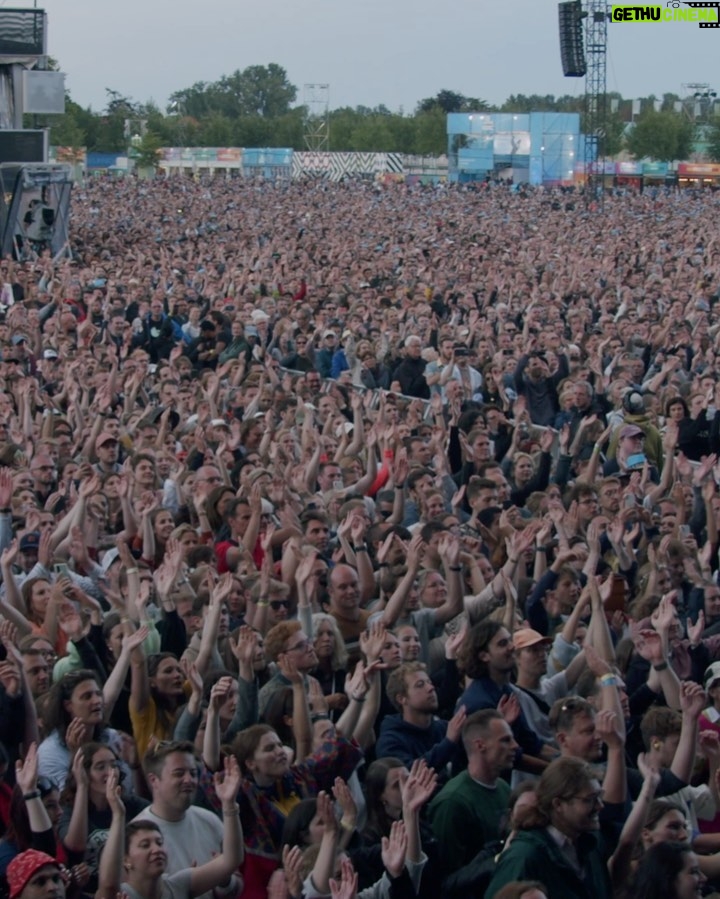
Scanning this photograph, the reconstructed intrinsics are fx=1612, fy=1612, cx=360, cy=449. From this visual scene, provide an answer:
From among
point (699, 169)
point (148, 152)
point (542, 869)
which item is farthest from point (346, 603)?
point (148, 152)

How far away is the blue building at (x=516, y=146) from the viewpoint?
73125mm

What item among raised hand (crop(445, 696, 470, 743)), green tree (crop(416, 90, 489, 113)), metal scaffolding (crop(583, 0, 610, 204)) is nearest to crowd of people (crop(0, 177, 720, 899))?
raised hand (crop(445, 696, 470, 743))

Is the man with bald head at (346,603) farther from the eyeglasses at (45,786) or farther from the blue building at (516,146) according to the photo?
the blue building at (516,146)

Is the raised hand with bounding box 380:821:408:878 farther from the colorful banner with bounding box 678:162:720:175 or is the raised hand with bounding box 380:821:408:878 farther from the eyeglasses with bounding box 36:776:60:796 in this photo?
the colorful banner with bounding box 678:162:720:175

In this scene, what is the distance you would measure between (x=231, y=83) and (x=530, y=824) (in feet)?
570

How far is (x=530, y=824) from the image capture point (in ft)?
15.7

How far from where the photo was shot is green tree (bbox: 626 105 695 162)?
90500 mm

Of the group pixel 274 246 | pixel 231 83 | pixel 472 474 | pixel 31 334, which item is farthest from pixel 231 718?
pixel 231 83

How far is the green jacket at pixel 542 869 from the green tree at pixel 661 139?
8904cm

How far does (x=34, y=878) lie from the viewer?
4.43m

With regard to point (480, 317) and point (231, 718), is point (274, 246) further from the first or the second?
point (231, 718)

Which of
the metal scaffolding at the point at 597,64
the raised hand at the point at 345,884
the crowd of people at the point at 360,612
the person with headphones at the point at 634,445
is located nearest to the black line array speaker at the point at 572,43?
the metal scaffolding at the point at 597,64

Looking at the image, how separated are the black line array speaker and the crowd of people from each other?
3310cm

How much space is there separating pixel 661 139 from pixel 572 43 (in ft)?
144
